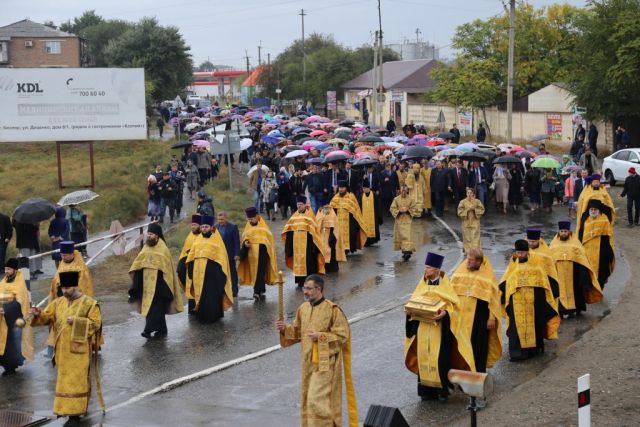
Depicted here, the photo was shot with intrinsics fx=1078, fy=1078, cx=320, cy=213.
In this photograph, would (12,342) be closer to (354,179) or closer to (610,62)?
(354,179)

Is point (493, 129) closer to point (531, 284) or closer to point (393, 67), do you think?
point (393, 67)

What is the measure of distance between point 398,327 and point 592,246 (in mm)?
4050

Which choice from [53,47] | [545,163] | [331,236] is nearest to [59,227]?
[331,236]

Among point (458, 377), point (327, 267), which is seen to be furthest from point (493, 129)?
point (458, 377)

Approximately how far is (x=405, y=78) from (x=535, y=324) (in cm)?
6516

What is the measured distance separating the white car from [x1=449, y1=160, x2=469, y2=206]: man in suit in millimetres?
6072

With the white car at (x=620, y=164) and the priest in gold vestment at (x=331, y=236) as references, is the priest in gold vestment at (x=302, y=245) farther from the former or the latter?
the white car at (x=620, y=164)

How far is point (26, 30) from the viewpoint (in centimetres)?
9556

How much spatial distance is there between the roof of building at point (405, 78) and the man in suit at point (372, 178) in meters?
47.1

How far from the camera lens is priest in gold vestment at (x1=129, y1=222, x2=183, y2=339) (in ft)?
47.5

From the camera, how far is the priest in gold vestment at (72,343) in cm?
1093

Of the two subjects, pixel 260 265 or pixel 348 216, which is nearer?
pixel 260 265

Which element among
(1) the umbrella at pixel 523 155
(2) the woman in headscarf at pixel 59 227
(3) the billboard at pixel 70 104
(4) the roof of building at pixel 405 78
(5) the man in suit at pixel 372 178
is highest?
(4) the roof of building at pixel 405 78

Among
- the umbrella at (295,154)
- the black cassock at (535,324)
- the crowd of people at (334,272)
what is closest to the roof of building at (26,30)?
the umbrella at (295,154)
